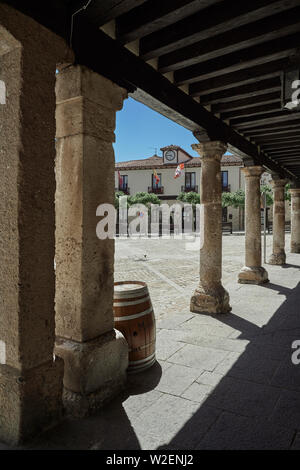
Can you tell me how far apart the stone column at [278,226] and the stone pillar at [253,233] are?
293cm

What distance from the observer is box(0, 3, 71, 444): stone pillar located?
1.86 metres

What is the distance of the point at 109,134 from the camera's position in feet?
8.15

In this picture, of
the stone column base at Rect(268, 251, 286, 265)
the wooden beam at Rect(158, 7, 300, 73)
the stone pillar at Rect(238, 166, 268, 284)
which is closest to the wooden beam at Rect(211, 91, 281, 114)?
the wooden beam at Rect(158, 7, 300, 73)

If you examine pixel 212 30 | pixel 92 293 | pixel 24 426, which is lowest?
pixel 24 426

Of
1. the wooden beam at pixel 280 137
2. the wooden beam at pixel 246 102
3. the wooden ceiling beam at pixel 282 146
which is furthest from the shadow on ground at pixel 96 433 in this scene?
the wooden ceiling beam at pixel 282 146

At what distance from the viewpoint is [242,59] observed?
3.07 m

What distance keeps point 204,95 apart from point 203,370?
337cm

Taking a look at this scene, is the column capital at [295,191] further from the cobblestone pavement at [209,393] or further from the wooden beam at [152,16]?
the wooden beam at [152,16]

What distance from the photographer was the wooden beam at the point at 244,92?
3.64 metres

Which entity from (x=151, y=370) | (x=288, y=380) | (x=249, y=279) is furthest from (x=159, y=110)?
(x=249, y=279)

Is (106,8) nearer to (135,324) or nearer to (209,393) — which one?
(135,324)

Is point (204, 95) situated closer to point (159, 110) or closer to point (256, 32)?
point (159, 110)

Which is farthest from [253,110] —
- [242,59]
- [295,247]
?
[295,247]

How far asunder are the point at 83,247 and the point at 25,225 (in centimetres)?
50
